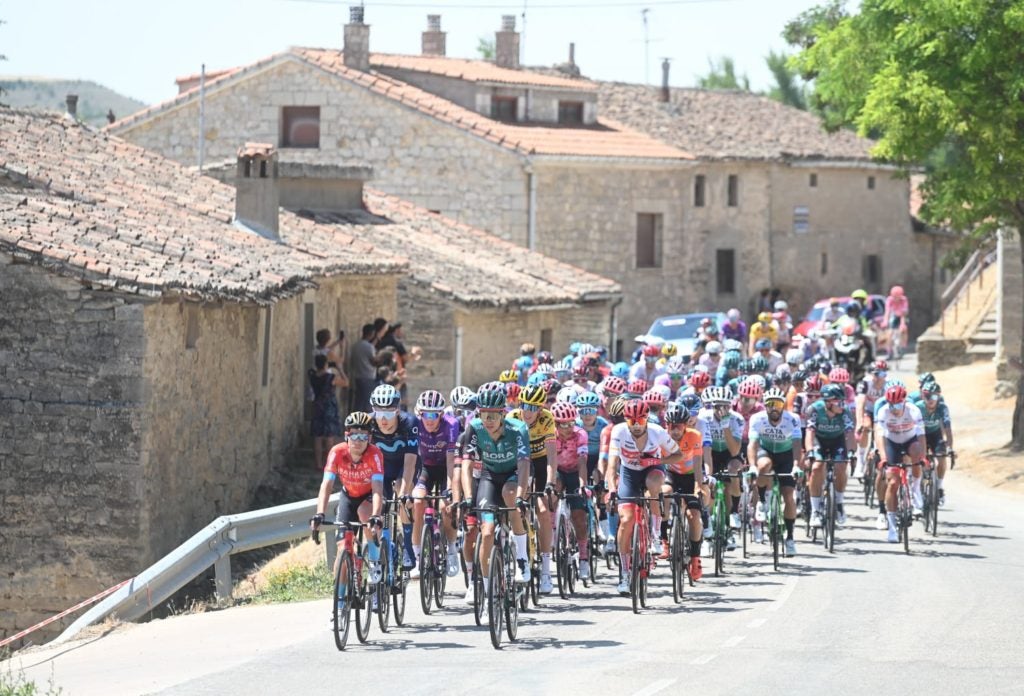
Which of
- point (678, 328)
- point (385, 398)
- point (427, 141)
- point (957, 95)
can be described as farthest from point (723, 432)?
point (427, 141)

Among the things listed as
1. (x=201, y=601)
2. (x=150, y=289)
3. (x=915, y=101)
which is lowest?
(x=201, y=601)

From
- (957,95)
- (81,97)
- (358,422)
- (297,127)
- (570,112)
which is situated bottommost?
(358,422)

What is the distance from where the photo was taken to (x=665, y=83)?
59562 millimetres

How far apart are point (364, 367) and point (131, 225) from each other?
5574 mm

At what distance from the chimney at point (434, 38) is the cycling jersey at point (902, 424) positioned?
40.8m

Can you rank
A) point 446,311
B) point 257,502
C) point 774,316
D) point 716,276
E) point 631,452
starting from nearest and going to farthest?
point 631,452 < point 257,502 < point 446,311 < point 774,316 < point 716,276

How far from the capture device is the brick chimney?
2334 inches

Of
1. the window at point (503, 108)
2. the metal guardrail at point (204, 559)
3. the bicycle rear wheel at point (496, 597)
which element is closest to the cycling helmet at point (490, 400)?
the bicycle rear wheel at point (496, 597)

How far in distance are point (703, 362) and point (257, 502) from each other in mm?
7335

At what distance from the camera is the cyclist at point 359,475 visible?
1416 centimetres

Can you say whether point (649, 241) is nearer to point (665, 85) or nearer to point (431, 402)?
point (665, 85)

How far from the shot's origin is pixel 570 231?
4844 cm

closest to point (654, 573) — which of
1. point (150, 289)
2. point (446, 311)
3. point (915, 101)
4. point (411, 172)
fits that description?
point (150, 289)

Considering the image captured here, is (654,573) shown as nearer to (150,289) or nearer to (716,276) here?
(150,289)
